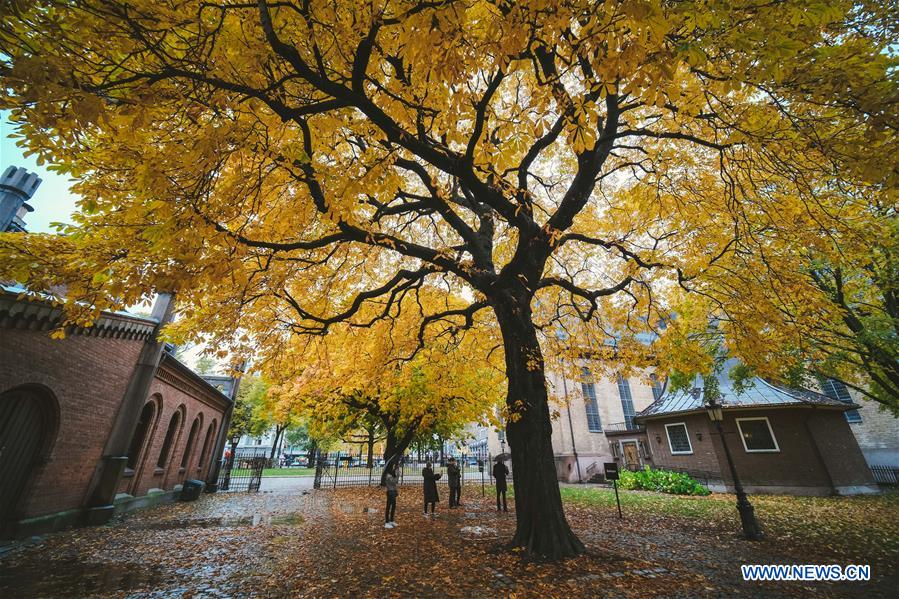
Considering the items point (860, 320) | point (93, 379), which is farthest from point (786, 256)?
point (93, 379)

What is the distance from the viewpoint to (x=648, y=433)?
71.4ft

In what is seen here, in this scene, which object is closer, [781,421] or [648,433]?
[781,421]

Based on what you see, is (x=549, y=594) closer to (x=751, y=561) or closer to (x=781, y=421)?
(x=751, y=561)

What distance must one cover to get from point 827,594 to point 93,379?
52.2ft

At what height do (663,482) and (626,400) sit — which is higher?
(626,400)

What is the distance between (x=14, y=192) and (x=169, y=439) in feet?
33.6

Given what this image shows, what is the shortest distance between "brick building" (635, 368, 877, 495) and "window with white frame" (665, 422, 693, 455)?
345 millimetres

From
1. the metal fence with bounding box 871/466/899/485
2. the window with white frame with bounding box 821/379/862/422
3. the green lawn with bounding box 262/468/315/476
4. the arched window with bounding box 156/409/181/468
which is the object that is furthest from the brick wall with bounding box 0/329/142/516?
the window with white frame with bounding box 821/379/862/422

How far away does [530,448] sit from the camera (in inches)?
270

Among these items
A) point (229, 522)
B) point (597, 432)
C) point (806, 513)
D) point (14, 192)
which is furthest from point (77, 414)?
point (597, 432)

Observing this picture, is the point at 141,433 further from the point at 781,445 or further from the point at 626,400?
the point at 626,400

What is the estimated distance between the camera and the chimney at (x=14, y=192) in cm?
945

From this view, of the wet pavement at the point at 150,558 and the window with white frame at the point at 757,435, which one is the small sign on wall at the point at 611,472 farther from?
the window with white frame at the point at 757,435

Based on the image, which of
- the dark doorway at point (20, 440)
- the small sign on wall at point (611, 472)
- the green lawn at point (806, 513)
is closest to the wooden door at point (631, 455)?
the green lawn at point (806, 513)
